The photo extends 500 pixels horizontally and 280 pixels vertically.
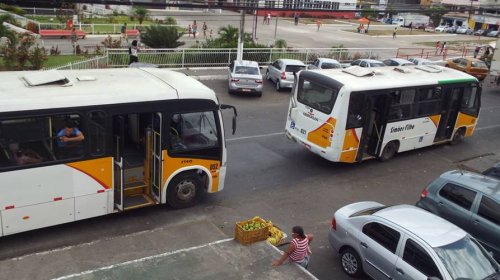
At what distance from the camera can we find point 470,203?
389 inches

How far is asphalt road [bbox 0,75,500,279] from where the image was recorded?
9.69 metres

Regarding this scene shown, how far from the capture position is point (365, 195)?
1295cm

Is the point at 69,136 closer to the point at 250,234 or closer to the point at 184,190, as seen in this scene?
the point at 184,190

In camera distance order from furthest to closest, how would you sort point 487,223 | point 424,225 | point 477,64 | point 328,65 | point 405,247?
point 477,64, point 328,65, point 487,223, point 424,225, point 405,247

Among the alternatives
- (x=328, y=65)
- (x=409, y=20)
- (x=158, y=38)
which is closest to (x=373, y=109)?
(x=328, y=65)

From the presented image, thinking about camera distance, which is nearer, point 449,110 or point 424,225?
point 424,225

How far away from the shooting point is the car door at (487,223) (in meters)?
9.40

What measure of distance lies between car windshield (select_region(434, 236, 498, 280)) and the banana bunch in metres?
3.06

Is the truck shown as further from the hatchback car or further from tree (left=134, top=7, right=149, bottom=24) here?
the hatchback car

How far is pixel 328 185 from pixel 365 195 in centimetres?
102

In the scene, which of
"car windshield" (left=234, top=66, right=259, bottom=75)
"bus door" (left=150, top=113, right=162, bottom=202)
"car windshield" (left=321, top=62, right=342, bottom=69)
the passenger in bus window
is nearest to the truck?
"car windshield" (left=321, top=62, right=342, bottom=69)

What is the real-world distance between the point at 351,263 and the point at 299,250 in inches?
56.1

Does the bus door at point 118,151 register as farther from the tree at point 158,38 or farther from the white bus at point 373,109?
the tree at point 158,38

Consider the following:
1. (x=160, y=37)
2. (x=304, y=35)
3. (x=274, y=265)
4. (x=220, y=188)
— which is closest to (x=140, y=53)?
(x=160, y=37)
